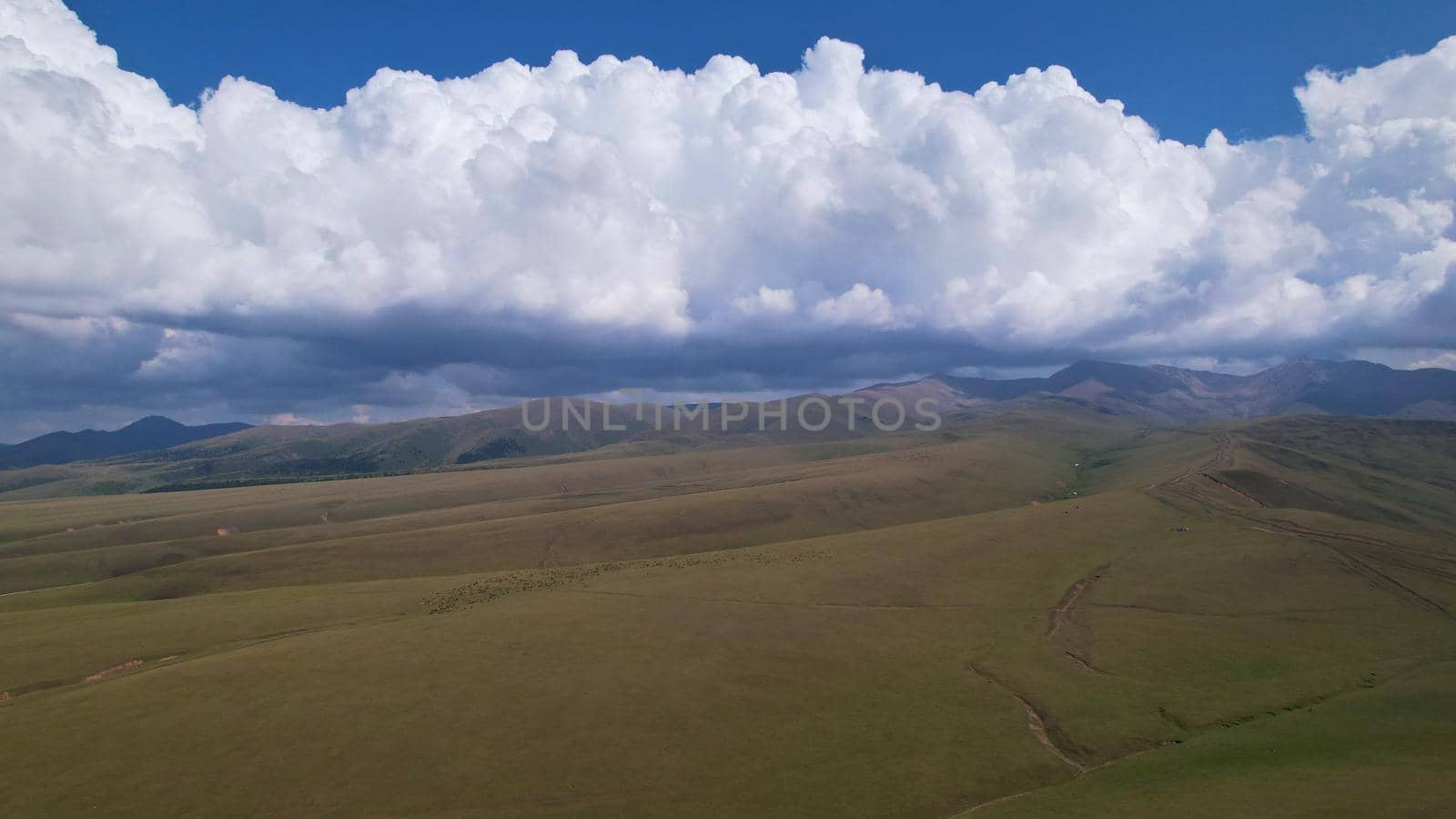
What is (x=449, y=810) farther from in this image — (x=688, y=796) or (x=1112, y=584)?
(x=1112, y=584)

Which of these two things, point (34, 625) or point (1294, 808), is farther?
point (34, 625)

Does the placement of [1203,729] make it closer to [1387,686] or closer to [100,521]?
[1387,686]

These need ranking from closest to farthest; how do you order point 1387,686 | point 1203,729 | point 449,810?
point 449,810 → point 1203,729 → point 1387,686

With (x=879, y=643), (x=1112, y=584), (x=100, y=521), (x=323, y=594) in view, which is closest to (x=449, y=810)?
(x=879, y=643)

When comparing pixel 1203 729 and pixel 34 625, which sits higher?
pixel 34 625

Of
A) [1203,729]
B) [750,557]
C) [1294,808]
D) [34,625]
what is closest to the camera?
[1294,808]

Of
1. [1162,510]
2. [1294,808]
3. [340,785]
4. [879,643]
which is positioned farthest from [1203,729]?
[1162,510]
